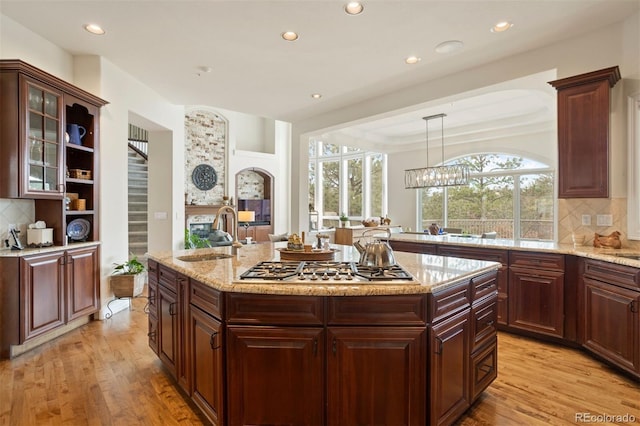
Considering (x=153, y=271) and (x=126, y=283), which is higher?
(x=153, y=271)

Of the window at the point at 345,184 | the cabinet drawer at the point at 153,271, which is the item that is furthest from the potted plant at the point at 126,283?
the window at the point at 345,184

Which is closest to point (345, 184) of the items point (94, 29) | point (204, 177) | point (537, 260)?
point (204, 177)

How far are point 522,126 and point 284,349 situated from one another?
6.80 m

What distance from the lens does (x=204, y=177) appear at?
32.4 ft

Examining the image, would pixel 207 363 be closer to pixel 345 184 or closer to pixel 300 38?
pixel 300 38

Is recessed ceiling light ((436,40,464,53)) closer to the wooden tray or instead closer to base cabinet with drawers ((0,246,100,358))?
the wooden tray

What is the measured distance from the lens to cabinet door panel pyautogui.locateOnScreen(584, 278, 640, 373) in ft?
8.01

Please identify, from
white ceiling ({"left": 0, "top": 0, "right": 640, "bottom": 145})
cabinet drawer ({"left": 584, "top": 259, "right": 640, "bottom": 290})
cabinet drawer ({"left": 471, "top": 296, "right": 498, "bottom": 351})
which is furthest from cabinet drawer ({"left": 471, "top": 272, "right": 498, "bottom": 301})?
white ceiling ({"left": 0, "top": 0, "right": 640, "bottom": 145})

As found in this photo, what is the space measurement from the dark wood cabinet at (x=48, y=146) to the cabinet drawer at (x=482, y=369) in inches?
149

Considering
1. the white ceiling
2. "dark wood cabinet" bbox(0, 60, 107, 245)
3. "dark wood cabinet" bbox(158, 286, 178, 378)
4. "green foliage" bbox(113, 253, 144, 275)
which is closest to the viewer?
"dark wood cabinet" bbox(158, 286, 178, 378)

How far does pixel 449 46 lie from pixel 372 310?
2.90 m

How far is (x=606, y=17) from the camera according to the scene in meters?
2.89

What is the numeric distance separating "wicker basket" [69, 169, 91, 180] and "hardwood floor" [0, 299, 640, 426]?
5.51 ft

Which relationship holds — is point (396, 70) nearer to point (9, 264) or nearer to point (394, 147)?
point (9, 264)
